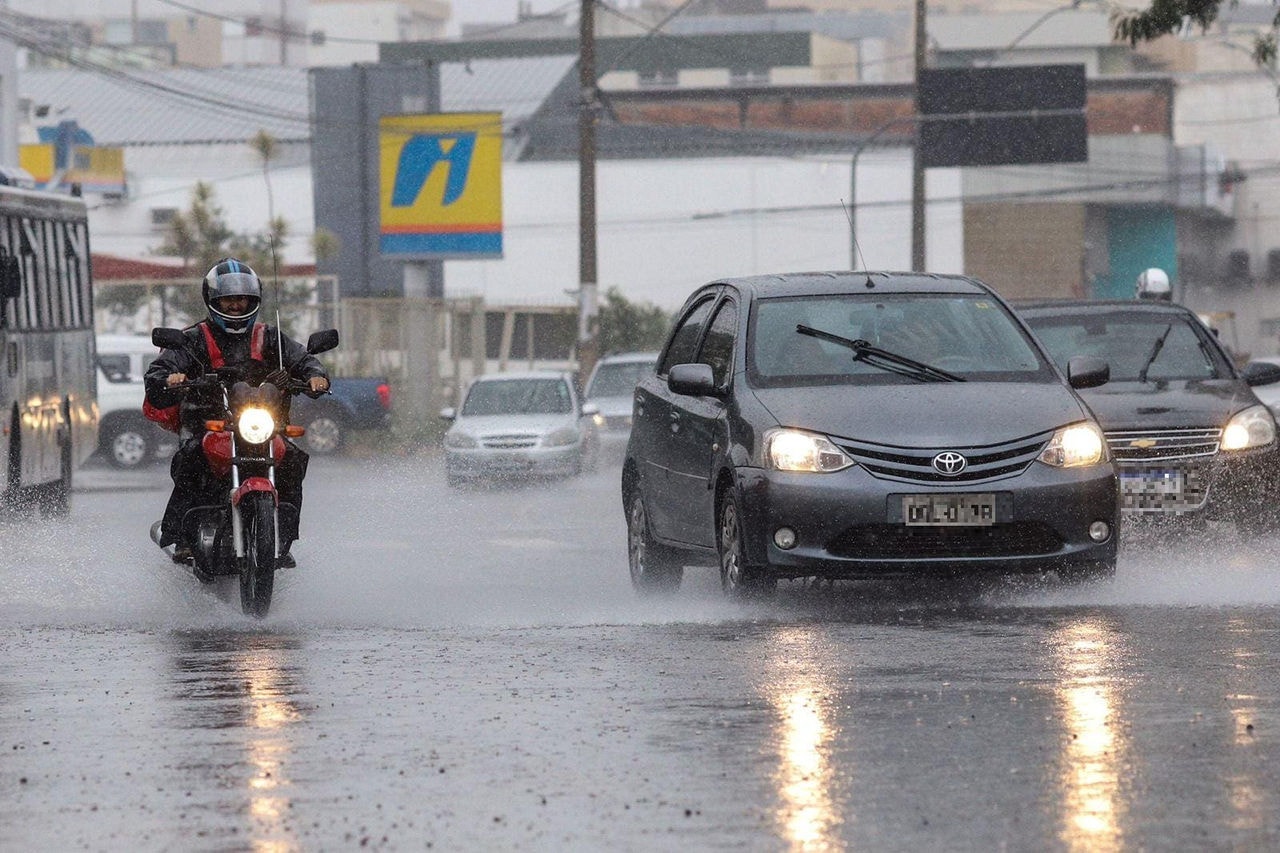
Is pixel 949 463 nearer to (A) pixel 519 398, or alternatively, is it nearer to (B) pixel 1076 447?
(B) pixel 1076 447

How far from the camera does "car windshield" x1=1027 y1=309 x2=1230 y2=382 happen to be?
1502 cm

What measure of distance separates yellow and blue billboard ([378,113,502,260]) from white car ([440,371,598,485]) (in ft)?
65.6

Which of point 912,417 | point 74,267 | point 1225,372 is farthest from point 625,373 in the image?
point 912,417

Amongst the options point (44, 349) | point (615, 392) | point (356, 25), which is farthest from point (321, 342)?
point (356, 25)

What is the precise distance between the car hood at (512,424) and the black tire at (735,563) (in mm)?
17966

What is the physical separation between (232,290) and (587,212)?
28402mm

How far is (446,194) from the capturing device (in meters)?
51.6

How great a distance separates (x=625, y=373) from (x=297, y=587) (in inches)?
805

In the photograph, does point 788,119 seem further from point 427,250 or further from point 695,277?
point 427,250

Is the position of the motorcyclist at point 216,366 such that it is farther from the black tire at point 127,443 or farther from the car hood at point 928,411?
the black tire at point 127,443

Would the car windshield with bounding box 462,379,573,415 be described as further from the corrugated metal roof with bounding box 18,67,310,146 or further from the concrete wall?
the corrugated metal roof with bounding box 18,67,310,146

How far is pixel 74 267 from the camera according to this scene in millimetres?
22625

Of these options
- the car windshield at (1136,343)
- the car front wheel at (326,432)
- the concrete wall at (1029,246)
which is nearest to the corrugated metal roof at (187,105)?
the concrete wall at (1029,246)

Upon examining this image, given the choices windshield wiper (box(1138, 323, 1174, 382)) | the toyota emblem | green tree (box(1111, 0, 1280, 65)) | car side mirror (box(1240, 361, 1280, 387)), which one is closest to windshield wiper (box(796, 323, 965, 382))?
the toyota emblem
